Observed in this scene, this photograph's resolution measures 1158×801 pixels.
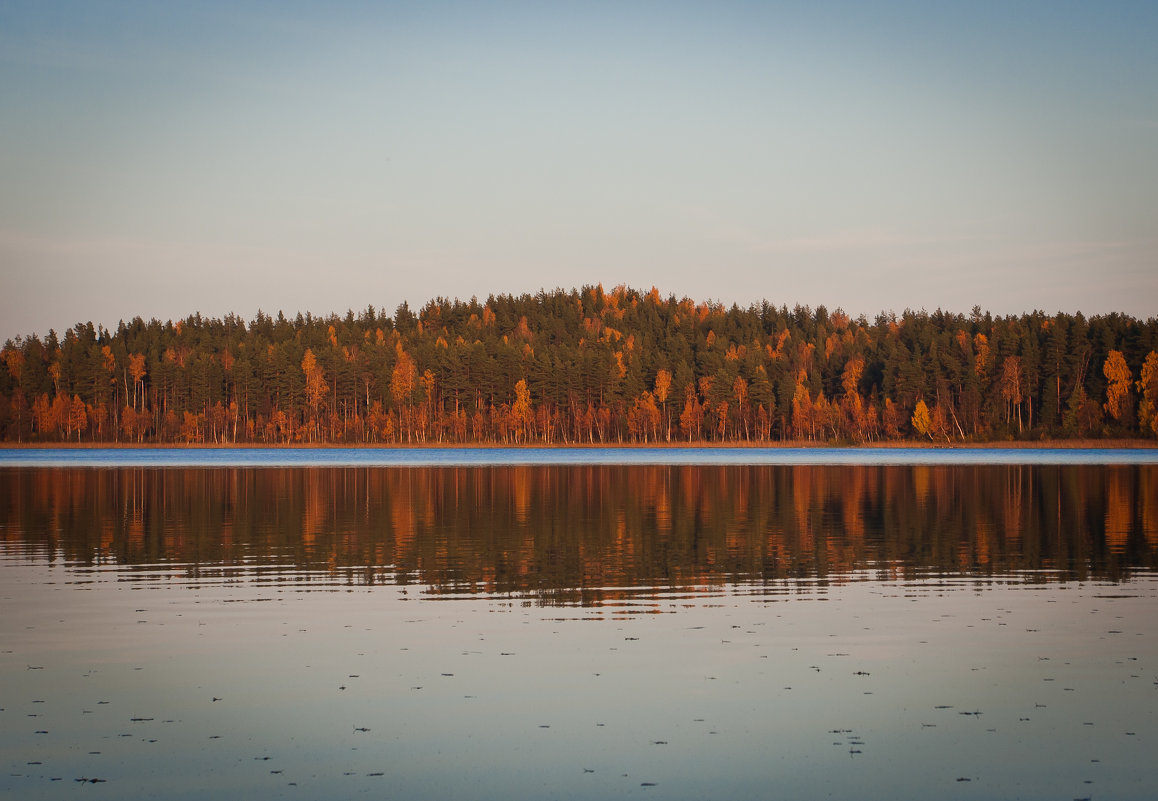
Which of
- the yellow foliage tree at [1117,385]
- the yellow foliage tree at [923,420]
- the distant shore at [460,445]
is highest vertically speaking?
the yellow foliage tree at [1117,385]

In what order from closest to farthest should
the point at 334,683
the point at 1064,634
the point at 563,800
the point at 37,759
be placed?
the point at 563,800 → the point at 37,759 → the point at 334,683 → the point at 1064,634

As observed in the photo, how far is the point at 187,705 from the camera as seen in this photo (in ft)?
47.2

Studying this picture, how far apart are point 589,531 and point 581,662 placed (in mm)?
18472

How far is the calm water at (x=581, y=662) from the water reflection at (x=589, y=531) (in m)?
0.25

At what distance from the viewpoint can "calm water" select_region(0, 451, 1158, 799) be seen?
38.8 ft

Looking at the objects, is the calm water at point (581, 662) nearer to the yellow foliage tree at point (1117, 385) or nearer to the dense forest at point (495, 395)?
the yellow foliage tree at point (1117, 385)

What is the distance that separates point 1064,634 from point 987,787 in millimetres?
8201

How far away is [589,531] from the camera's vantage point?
3506 cm

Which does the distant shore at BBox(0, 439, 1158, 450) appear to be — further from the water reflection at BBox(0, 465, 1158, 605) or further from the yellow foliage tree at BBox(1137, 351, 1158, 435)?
the water reflection at BBox(0, 465, 1158, 605)

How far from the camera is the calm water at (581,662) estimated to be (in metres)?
11.8

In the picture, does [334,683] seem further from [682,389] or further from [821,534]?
[682,389]

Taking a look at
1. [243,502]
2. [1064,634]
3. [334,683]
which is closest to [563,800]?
[334,683]

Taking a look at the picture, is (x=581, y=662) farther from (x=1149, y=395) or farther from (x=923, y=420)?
(x=923, y=420)

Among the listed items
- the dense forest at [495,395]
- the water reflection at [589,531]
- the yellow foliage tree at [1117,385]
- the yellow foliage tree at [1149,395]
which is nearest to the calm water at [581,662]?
the water reflection at [589,531]
